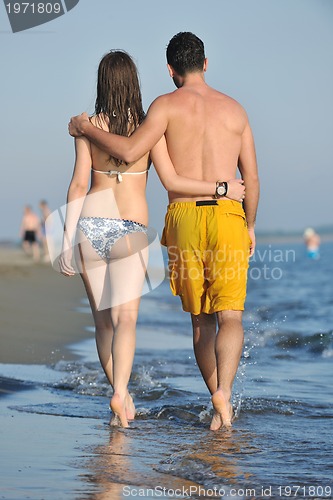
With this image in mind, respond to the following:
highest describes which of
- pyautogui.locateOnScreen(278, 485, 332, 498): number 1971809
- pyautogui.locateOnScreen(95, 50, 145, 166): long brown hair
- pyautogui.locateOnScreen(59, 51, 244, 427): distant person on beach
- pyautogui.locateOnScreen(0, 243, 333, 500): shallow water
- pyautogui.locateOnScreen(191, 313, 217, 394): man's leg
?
pyautogui.locateOnScreen(95, 50, 145, 166): long brown hair

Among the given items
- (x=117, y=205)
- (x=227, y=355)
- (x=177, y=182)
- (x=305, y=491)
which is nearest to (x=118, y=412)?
(x=227, y=355)

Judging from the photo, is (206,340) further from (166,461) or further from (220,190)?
(166,461)

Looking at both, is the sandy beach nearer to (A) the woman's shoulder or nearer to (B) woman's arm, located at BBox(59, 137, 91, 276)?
(B) woman's arm, located at BBox(59, 137, 91, 276)

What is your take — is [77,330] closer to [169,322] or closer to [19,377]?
[169,322]

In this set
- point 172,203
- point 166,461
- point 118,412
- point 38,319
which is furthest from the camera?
point 38,319

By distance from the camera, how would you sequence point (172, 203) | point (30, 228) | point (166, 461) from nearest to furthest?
point (166, 461) < point (172, 203) < point (30, 228)

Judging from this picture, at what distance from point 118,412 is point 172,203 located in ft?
3.58

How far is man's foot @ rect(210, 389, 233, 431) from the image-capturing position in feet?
15.3

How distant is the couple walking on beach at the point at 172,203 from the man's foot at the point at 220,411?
0.03m

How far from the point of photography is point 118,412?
4652mm

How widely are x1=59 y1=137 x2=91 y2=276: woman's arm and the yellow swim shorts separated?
47cm

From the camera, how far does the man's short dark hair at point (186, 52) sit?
483cm

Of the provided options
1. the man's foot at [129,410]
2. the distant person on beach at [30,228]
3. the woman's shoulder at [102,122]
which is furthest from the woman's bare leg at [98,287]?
the distant person on beach at [30,228]

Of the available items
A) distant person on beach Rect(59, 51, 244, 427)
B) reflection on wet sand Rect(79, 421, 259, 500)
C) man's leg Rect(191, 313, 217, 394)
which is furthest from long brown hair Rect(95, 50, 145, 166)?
reflection on wet sand Rect(79, 421, 259, 500)
